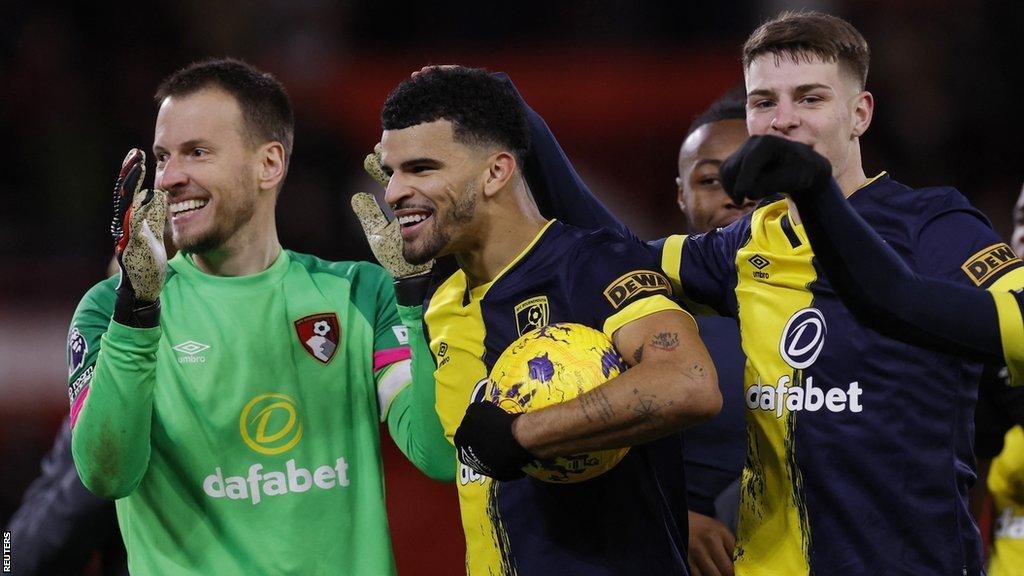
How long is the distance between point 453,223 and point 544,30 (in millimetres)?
5929

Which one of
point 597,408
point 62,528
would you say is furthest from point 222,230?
point 62,528

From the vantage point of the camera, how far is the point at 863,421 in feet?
10.8

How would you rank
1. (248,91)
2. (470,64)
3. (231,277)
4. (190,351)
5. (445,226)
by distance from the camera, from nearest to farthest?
1. (445,226)
2. (190,351)
3. (231,277)
4. (248,91)
5. (470,64)

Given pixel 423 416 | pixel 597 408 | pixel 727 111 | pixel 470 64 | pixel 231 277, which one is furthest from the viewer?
pixel 470 64

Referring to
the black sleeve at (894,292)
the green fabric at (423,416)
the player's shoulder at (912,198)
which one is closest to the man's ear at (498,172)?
the green fabric at (423,416)

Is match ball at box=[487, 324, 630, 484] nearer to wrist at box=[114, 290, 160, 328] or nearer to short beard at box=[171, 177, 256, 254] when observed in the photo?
wrist at box=[114, 290, 160, 328]

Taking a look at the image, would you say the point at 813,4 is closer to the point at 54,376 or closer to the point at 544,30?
the point at 544,30

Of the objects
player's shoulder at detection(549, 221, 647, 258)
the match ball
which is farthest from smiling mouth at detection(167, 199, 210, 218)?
the match ball

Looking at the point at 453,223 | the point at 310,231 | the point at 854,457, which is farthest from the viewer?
the point at 310,231

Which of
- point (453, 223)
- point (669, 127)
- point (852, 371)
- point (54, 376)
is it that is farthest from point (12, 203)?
point (852, 371)

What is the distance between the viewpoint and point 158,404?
3.93 m

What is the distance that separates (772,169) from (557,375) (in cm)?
72

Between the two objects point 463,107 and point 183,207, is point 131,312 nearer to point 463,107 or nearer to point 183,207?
point 183,207

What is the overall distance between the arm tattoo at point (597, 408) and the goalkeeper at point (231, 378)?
81cm
